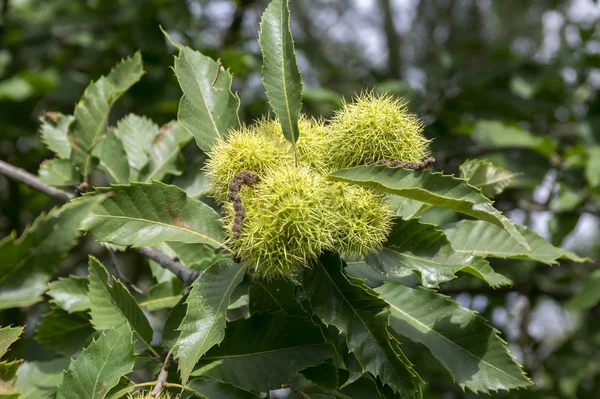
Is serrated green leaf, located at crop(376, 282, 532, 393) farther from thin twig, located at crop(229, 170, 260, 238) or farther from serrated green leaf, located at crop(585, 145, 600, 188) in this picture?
serrated green leaf, located at crop(585, 145, 600, 188)

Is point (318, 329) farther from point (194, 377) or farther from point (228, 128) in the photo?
point (228, 128)

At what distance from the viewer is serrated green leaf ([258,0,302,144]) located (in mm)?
1403

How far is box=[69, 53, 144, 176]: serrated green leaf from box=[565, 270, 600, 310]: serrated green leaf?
2.39 meters

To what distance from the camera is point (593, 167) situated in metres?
3.06

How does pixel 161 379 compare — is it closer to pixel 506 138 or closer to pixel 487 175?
pixel 487 175

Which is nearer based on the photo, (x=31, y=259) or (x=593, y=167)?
(x=31, y=259)

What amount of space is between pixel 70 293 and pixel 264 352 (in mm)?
748

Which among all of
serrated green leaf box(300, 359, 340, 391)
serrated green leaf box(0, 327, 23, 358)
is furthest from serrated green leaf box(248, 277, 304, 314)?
serrated green leaf box(0, 327, 23, 358)

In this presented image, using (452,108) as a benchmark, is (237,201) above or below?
above

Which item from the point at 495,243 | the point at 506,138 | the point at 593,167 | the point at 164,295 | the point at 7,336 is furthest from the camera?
the point at 506,138

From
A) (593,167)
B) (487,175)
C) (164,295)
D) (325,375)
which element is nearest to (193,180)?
(164,295)

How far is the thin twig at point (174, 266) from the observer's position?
1.60m

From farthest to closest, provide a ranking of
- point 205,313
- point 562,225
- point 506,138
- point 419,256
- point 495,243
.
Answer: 1. point 506,138
2. point 562,225
3. point 495,243
4. point 419,256
5. point 205,313

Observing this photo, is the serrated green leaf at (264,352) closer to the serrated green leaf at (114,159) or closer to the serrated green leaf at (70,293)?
the serrated green leaf at (70,293)
